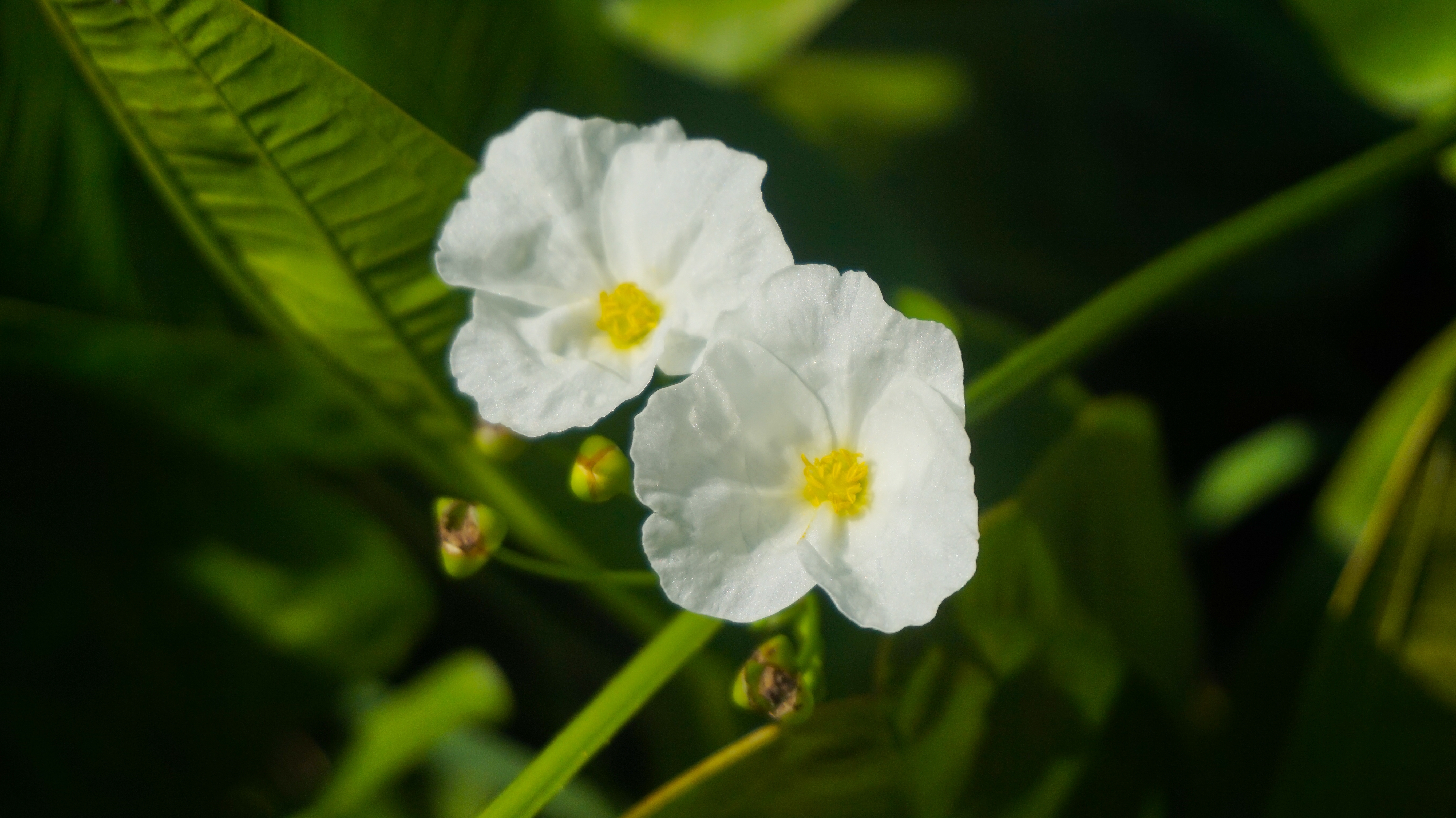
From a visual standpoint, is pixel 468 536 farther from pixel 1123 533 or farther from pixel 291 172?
pixel 1123 533

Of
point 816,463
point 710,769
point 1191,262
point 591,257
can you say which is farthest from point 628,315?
point 1191,262

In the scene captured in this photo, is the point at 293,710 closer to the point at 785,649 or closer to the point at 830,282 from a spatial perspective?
the point at 785,649

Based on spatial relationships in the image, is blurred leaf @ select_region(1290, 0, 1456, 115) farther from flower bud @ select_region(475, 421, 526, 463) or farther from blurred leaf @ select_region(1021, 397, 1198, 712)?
flower bud @ select_region(475, 421, 526, 463)

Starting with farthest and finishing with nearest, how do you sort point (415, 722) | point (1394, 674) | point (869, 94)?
point (869, 94) < point (415, 722) < point (1394, 674)

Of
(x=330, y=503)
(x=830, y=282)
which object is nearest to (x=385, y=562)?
(x=330, y=503)

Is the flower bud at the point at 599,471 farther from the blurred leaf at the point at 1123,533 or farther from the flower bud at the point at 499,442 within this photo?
the blurred leaf at the point at 1123,533
